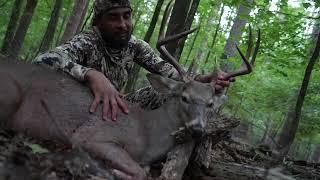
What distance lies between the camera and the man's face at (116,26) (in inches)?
227

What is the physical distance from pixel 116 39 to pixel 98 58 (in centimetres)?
33

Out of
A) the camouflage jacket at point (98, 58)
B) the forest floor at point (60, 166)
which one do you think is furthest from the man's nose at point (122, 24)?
the forest floor at point (60, 166)

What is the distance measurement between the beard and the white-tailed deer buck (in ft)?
3.17

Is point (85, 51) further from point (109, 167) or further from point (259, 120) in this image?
point (259, 120)

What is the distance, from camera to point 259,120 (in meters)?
31.5

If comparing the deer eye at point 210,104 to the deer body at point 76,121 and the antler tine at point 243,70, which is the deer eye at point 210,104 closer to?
the deer body at point 76,121

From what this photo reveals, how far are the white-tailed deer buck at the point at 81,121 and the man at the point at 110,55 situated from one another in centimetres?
17

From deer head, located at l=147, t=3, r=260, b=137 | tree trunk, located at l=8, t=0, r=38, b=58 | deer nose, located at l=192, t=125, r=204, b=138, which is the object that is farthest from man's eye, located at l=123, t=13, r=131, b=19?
tree trunk, located at l=8, t=0, r=38, b=58

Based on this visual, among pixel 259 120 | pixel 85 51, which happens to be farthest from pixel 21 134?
pixel 259 120

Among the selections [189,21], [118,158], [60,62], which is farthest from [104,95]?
[189,21]

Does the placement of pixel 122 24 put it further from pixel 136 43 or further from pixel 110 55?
pixel 136 43

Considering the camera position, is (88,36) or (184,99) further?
A: (88,36)

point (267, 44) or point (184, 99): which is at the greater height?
point (267, 44)

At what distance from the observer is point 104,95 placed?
478 centimetres
